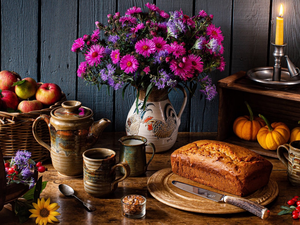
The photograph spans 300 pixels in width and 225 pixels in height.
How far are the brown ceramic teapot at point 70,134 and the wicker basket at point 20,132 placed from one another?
5 centimetres

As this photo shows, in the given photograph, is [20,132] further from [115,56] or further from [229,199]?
[229,199]

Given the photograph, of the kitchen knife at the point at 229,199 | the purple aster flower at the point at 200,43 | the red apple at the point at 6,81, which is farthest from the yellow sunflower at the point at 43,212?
the purple aster flower at the point at 200,43

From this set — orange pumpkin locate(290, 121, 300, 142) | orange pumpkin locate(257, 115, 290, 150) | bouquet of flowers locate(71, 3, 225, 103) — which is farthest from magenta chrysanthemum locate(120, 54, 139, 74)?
orange pumpkin locate(290, 121, 300, 142)

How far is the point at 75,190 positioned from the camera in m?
1.18

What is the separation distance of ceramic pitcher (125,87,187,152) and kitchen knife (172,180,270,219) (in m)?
0.28

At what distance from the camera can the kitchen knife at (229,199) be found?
39.6 inches

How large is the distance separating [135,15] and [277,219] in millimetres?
882

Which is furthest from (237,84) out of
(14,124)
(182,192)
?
(14,124)

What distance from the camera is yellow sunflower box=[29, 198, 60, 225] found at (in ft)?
3.22

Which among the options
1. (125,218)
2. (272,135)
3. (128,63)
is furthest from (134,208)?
(272,135)

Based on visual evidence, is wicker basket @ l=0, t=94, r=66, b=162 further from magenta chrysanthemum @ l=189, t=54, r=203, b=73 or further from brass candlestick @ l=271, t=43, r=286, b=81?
brass candlestick @ l=271, t=43, r=286, b=81

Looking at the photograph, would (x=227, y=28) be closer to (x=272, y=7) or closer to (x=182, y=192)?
(x=272, y=7)

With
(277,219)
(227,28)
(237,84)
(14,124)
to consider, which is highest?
(227,28)

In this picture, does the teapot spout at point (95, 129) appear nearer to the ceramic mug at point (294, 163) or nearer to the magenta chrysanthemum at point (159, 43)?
the magenta chrysanthemum at point (159, 43)
